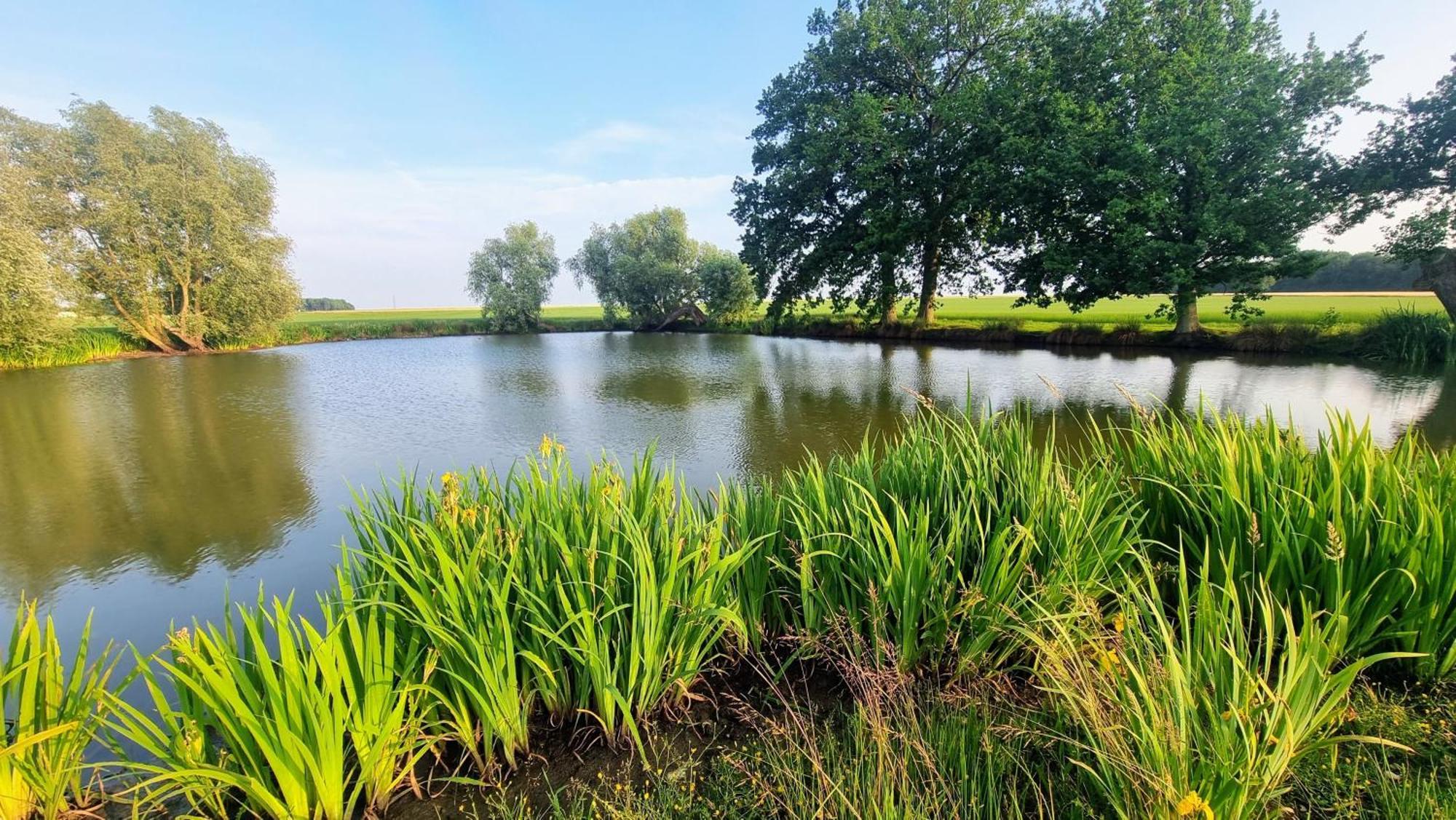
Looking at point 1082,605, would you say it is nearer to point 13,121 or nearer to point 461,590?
point 461,590

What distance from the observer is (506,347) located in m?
28.8

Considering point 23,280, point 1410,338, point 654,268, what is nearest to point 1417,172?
point 1410,338

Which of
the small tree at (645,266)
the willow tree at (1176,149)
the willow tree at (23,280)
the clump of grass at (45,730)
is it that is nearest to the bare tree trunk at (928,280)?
the willow tree at (1176,149)

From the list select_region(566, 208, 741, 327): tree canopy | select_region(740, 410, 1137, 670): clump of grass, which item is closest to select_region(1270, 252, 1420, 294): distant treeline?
select_region(566, 208, 741, 327): tree canopy

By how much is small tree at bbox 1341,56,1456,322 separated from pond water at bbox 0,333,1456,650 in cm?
452

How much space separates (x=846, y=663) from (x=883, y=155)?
2137 centimetres

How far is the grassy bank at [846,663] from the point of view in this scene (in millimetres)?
1561

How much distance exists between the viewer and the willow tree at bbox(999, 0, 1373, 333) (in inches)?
593

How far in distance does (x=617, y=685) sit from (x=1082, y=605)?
1.74m

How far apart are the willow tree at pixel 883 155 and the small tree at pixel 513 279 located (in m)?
24.4

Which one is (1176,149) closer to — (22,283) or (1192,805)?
(1192,805)

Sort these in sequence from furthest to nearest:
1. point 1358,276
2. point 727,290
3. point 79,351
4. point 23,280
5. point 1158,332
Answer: point 1358,276 → point 727,290 → point 79,351 → point 1158,332 → point 23,280

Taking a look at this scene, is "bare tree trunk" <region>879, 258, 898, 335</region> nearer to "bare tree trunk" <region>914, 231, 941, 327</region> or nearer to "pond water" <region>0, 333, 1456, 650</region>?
"bare tree trunk" <region>914, 231, 941, 327</region>

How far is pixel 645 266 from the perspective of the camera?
41219 mm
